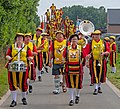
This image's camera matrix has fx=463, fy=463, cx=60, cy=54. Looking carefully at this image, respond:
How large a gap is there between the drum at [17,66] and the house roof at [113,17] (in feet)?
261

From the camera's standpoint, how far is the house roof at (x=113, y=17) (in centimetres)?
9025

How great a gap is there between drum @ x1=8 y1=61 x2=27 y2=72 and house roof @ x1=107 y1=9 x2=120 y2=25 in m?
79.7

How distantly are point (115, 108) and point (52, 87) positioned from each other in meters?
4.45

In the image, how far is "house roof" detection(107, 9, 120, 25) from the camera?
9025 cm

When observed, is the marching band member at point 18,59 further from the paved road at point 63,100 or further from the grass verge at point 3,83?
the grass verge at point 3,83

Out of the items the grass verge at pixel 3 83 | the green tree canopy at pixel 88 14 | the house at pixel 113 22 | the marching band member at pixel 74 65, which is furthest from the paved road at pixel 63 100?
the green tree canopy at pixel 88 14

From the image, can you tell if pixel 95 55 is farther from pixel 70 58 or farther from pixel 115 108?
pixel 115 108

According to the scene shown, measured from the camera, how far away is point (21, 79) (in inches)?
433

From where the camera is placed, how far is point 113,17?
9125 centimetres

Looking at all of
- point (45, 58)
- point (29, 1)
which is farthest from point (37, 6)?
point (45, 58)

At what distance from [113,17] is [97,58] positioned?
7887 cm

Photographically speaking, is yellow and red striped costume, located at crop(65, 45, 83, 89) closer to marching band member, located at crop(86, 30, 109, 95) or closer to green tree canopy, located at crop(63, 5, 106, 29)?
marching band member, located at crop(86, 30, 109, 95)

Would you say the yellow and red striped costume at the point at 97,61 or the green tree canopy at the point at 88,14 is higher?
the green tree canopy at the point at 88,14

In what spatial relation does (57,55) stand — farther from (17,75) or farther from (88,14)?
(88,14)
